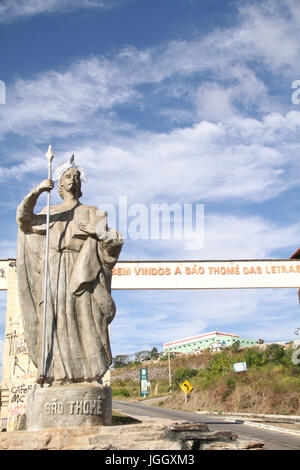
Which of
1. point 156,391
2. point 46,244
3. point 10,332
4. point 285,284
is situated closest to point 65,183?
point 46,244

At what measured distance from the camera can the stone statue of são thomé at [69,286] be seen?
18.2ft

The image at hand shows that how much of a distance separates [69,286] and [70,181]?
62.7 inches

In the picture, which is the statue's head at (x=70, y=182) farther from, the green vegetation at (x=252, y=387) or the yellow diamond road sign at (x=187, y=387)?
the yellow diamond road sign at (x=187, y=387)

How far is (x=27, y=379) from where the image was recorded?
1628cm

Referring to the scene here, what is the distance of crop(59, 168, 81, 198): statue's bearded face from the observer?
6477 millimetres

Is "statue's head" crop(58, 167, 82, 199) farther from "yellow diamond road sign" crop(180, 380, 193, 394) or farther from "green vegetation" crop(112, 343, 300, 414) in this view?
"yellow diamond road sign" crop(180, 380, 193, 394)

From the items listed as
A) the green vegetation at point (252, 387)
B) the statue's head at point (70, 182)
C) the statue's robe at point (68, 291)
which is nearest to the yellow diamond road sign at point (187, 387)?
the green vegetation at point (252, 387)

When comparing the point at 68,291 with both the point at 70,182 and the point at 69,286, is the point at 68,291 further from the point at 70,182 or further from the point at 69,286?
the point at 70,182

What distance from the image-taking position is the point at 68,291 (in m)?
5.81

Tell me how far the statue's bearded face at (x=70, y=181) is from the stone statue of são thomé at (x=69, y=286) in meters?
0.26

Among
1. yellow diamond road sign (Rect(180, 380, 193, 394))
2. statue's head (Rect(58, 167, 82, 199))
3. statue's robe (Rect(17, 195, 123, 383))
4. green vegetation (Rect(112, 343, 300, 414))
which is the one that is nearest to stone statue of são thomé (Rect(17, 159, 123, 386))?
statue's robe (Rect(17, 195, 123, 383))

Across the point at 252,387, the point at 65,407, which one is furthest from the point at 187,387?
the point at 65,407

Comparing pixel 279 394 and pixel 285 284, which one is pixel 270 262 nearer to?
pixel 285 284
